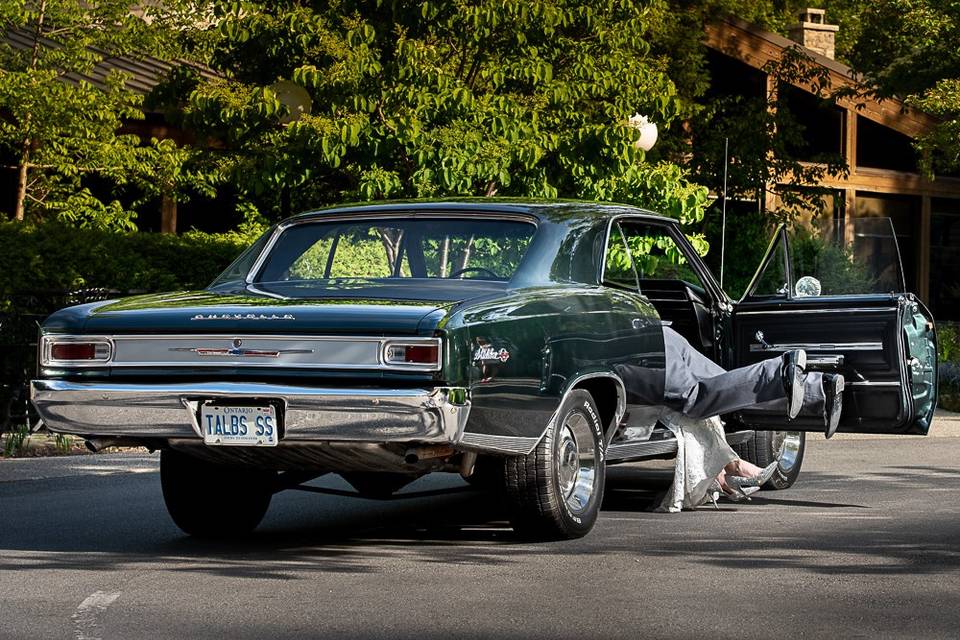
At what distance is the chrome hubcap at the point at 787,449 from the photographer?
1126 centimetres

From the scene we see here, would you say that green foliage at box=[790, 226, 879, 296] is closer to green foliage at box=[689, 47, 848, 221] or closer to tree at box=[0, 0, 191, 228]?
tree at box=[0, 0, 191, 228]

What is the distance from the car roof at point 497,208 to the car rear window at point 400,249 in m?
0.06

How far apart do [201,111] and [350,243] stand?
26.5ft

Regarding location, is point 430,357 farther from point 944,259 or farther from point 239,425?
point 944,259

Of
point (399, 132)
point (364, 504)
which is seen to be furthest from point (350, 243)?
point (399, 132)

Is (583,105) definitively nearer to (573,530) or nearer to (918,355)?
(918,355)

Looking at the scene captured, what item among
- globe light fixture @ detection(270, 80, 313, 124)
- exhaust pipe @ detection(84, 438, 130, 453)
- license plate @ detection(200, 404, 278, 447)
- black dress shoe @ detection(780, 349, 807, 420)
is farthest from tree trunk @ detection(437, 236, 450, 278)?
globe light fixture @ detection(270, 80, 313, 124)

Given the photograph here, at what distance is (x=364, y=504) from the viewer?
420 inches

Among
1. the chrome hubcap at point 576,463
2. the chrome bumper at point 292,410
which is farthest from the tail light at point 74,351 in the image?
the chrome hubcap at point 576,463

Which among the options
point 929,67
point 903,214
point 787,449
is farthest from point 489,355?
point 903,214

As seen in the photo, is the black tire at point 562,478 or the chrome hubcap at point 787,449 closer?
the black tire at point 562,478

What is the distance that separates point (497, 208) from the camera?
9.00m

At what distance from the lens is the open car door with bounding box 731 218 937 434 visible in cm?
972

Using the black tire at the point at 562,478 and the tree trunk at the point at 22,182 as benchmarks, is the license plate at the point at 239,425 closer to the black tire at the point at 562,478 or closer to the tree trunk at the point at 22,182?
the black tire at the point at 562,478
